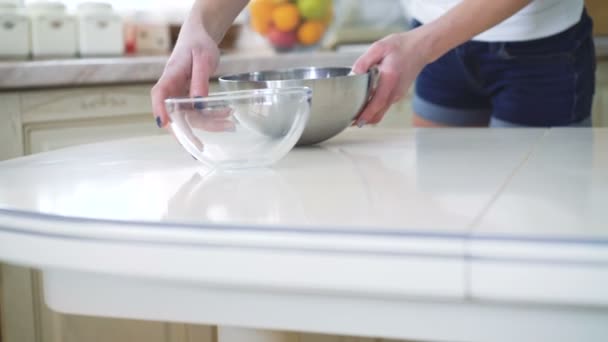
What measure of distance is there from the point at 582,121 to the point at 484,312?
1.03 metres

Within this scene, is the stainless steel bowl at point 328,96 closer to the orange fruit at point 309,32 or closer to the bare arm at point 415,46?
the bare arm at point 415,46

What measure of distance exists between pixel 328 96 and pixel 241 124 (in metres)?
0.18

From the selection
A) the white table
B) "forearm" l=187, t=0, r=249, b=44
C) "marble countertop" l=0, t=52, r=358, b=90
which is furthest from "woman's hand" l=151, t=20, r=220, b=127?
"marble countertop" l=0, t=52, r=358, b=90

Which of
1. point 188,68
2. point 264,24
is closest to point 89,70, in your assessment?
point 264,24

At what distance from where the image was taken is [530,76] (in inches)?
56.1

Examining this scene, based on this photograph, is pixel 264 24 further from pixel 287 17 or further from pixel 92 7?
pixel 92 7

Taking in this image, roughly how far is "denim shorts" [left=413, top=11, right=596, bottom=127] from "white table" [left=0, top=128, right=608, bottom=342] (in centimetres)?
64

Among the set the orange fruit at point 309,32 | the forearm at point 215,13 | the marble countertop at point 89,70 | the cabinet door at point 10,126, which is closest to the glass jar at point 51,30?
the marble countertop at point 89,70

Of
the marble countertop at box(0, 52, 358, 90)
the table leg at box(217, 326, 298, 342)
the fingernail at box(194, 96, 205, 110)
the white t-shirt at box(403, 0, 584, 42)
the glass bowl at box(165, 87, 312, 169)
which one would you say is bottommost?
the table leg at box(217, 326, 298, 342)

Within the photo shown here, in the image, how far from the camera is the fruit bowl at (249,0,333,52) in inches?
93.7

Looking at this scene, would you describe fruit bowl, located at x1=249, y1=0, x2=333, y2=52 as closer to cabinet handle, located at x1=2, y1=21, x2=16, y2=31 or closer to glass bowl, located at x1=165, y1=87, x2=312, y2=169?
cabinet handle, located at x1=2, y1=21, x2=16, y2=31

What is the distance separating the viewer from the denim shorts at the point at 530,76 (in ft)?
4.65

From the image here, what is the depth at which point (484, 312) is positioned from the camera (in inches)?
21.5

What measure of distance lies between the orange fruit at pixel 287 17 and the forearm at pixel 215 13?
1.08 meters
